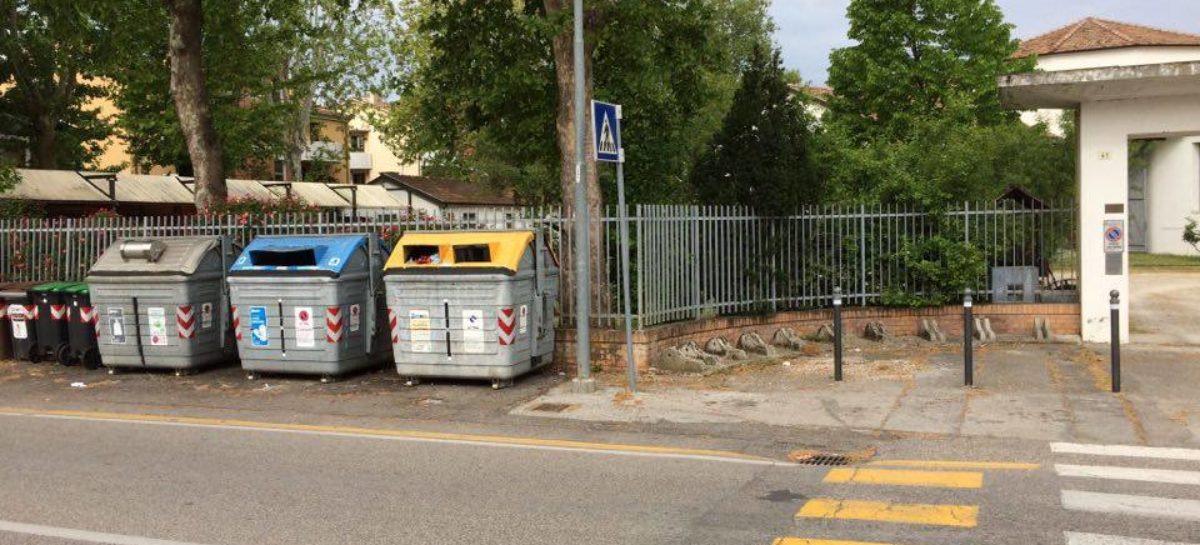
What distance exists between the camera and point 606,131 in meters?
10.6

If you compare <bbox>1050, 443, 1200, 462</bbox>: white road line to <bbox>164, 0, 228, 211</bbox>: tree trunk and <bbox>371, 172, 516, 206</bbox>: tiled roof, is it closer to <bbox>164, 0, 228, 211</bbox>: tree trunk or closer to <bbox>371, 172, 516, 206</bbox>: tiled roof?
<bbox>164, 0, 228, 211</bbox>: tree trunk

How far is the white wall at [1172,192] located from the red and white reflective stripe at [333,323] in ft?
122

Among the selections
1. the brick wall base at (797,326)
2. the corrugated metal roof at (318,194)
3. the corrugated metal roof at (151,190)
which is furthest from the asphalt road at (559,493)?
the corrugated metal roof at (318,194)

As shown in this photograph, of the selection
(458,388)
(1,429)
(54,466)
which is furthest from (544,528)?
(1,429)

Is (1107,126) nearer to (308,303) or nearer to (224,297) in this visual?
(308,303)

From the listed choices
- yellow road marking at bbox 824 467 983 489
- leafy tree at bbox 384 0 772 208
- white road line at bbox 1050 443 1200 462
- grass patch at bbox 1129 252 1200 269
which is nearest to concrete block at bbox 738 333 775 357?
Answer: leafy tree at bbox 384 0 772 208

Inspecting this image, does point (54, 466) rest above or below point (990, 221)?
below

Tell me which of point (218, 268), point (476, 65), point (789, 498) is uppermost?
point (476, 65)

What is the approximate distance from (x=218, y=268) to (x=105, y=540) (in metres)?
7.57

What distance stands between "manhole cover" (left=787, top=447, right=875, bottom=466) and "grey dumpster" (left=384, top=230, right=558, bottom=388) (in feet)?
13.5

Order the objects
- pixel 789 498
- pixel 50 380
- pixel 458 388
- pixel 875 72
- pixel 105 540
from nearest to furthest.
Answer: pixel 105 540 < pixel 789 498 < pixel 458 388 < pixel 50 380 < pixel 875 72

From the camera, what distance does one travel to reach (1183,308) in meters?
17.1

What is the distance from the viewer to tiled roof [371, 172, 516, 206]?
46.0 m

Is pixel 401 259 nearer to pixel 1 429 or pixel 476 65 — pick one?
pixel 1 429
